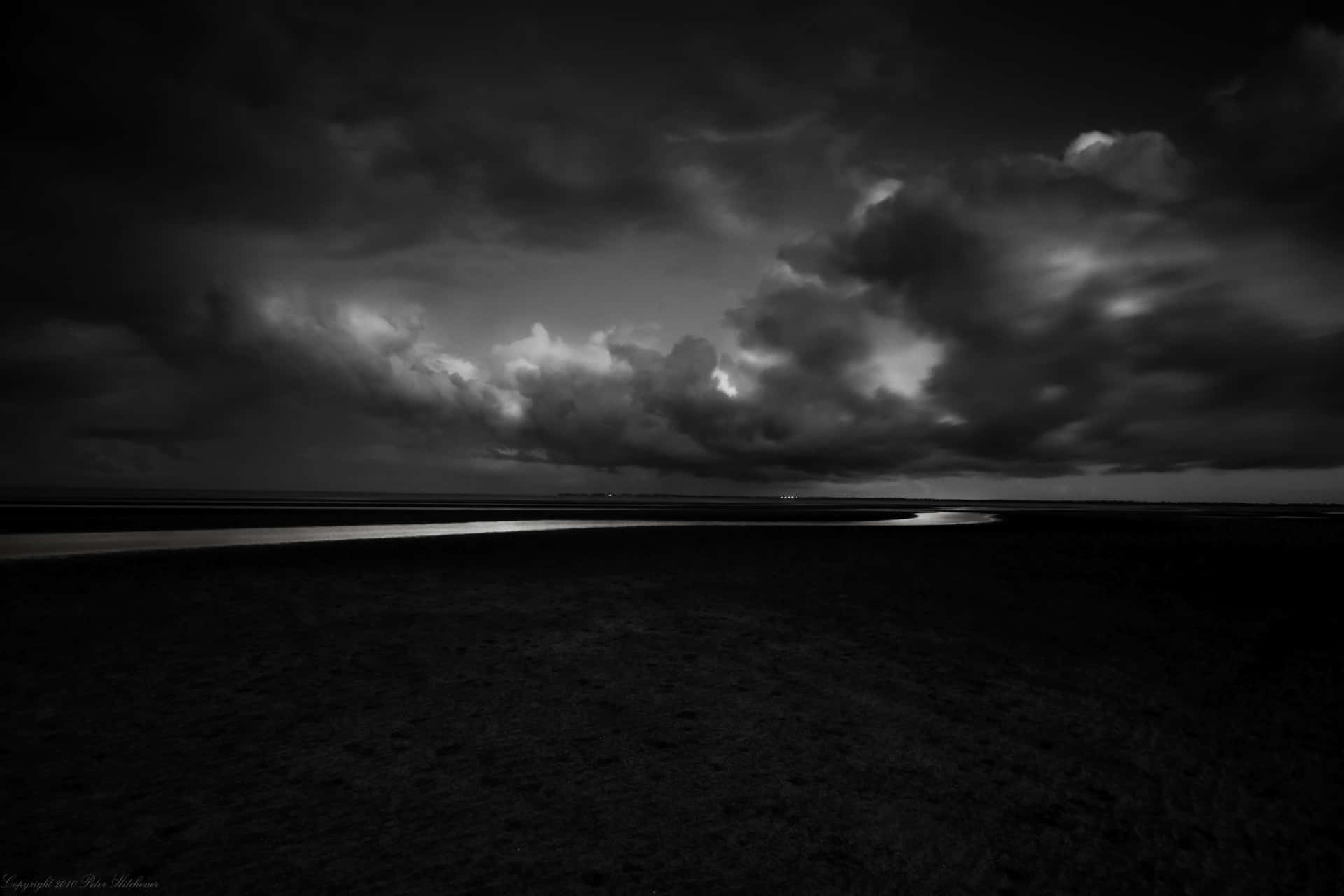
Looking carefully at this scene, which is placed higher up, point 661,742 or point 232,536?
point 232,536

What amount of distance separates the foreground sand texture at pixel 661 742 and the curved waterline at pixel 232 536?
9.20m

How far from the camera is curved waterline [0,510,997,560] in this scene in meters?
22.0

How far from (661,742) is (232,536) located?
27925mm

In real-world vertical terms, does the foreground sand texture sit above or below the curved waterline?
below

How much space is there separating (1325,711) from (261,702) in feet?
41.0

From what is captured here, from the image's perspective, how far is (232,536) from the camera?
91.3ft

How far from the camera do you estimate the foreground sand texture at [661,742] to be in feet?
15.0

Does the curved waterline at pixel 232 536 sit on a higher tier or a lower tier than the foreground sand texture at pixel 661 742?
higher

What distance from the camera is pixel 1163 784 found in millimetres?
6117

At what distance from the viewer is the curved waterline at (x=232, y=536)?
22016 mm

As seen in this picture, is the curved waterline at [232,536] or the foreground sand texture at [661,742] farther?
the curved waterline at [232,536]

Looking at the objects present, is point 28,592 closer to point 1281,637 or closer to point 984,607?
point 984,607

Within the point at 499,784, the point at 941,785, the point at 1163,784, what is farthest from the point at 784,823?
the point at 1163,784

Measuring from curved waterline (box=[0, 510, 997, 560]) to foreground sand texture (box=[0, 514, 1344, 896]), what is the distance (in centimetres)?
920
